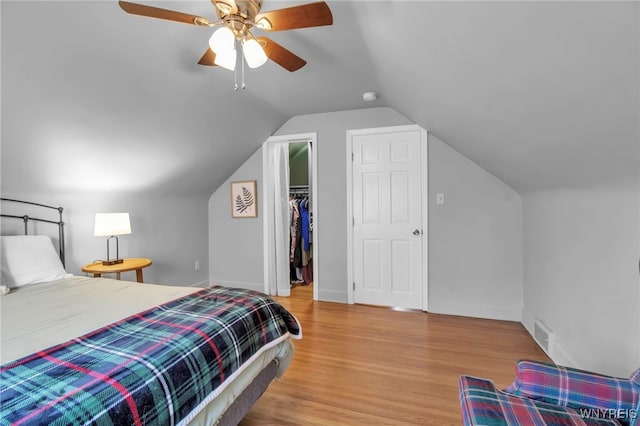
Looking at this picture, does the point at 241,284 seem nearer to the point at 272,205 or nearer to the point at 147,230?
the point at 272,205

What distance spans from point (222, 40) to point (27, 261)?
2.04 metres

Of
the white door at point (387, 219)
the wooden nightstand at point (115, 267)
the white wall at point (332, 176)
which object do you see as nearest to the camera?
the wooden nightstand at point (115, 267)

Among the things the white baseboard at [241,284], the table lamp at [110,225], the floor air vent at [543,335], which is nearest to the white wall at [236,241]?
the white baseboard at [241,284]

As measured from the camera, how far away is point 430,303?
3.33 metres

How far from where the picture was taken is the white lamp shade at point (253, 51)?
1553 millimetres

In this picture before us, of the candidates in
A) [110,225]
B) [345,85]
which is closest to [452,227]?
[345,85]

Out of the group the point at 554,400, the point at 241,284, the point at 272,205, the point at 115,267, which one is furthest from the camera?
the point at 241,284

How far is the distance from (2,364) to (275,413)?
50.1 inches

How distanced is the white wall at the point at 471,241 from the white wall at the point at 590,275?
1.43 feet

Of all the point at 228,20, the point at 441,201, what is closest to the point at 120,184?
the point at 228,20

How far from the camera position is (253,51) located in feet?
5.17

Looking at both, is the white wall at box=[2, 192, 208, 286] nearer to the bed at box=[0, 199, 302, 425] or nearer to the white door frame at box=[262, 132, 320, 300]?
the bed at box=[0, 199, 302, 425]

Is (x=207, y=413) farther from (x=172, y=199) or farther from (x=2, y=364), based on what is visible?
(x=172, y=199)

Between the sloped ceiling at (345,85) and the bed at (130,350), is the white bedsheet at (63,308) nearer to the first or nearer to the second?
the bed at (130,350)
